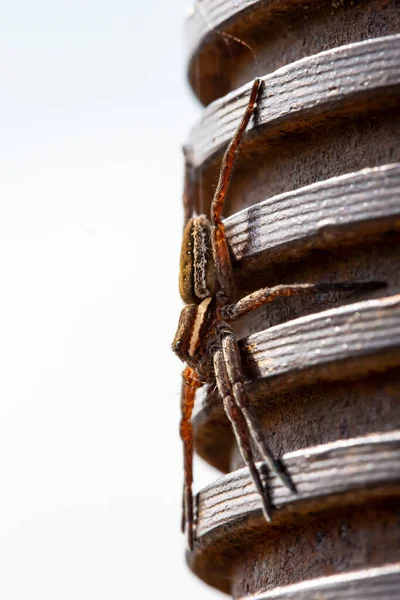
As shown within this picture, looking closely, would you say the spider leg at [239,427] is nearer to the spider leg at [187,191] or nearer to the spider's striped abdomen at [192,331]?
the spider's striped abdomen at [192,331]

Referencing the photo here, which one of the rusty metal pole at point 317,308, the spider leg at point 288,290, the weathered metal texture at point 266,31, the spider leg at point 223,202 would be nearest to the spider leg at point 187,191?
the weathered metal texture at point 266,31

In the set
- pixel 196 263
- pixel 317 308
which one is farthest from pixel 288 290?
pixel 196 263

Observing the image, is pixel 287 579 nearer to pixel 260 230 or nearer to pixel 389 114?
pixel 260 230

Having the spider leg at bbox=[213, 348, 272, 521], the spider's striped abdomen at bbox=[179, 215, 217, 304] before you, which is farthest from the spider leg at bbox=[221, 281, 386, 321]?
the spider's striped abdomen at bbox=[179, 215, 217, 304]

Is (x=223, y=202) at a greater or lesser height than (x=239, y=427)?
greater

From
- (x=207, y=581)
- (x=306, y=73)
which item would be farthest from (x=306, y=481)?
(x=306, y=73)

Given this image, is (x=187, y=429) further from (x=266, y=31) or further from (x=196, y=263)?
(x=266, y=31)
